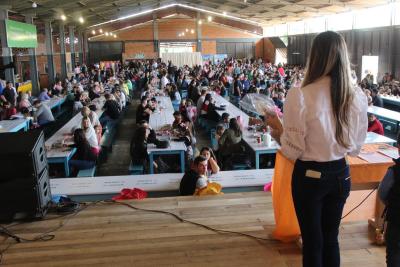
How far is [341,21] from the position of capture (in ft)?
66.1

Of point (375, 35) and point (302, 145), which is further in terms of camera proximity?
point (375, 35)

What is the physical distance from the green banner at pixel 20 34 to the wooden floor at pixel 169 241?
32.6ft

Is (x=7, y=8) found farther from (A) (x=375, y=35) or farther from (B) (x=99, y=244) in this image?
(A) (x=375, y=35)

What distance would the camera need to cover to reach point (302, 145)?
1.81 m

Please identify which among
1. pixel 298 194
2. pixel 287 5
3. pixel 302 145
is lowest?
pixel 298 194

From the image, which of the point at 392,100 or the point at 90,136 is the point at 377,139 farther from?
the point at 392,100

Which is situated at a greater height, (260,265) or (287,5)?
(287,5)

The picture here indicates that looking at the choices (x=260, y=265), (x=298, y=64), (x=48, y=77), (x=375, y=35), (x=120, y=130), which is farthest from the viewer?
(x=298, y=64)

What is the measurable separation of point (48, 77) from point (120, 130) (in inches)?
365

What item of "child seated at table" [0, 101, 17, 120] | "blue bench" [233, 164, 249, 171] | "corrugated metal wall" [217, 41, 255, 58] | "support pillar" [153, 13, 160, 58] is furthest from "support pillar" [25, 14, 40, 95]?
"corrugated metal wall" [217, 41, 255, 58]

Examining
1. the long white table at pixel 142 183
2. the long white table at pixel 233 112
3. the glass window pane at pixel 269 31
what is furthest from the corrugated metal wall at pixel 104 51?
the long white table at pixel 142 183

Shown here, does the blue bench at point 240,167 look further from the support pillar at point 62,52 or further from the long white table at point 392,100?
the support pillar at point 62,52

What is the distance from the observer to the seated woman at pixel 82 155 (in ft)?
20.1

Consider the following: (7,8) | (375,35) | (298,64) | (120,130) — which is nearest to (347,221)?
(120,130)
